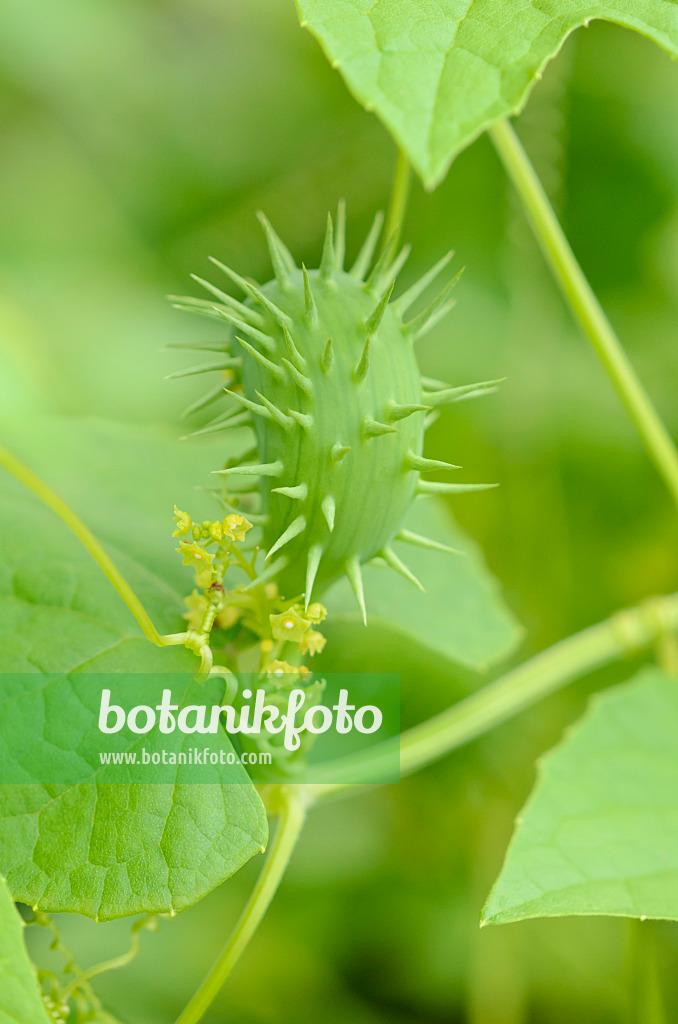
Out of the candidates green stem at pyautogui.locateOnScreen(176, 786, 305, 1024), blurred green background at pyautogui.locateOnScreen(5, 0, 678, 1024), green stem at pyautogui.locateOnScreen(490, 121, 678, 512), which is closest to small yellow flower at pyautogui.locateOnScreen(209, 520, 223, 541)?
green stem at pyautogui.locateOnScreen(176, 786, 305, 1024)

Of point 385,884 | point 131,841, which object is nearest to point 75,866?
point 131,841

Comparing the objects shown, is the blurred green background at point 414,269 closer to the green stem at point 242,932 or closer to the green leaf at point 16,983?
the green stem at point 242,932

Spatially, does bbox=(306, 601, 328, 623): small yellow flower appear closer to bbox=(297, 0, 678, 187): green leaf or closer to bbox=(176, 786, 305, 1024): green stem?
bbox=(176, 786, 305, 1024): green stem

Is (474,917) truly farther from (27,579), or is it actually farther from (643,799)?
(27,579)

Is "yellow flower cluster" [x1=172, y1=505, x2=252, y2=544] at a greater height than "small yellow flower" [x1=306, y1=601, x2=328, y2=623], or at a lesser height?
greater

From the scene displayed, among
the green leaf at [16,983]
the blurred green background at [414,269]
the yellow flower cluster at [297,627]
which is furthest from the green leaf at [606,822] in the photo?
the blurred green background at [414,269]
